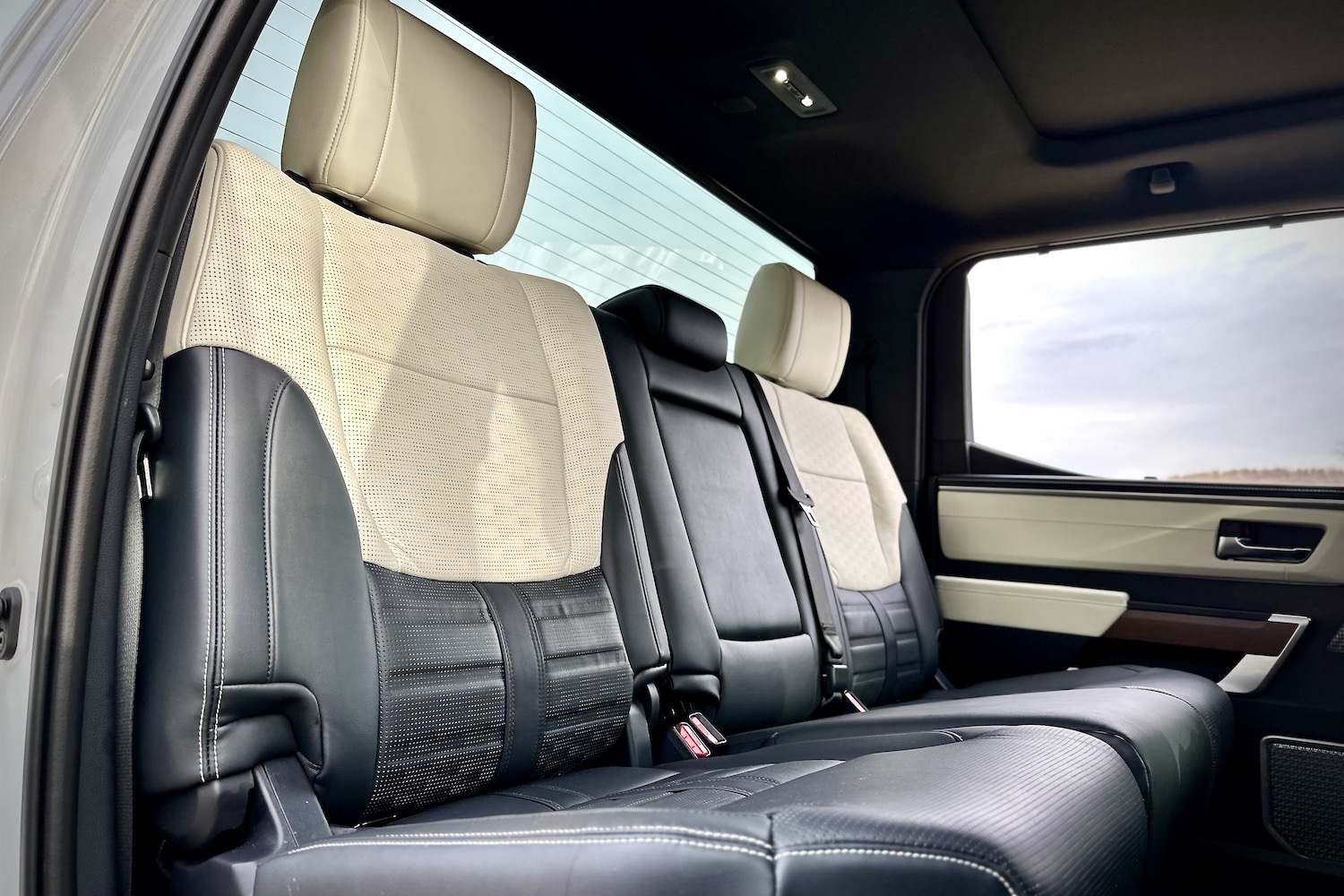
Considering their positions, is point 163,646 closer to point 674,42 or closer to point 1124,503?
point 674,42

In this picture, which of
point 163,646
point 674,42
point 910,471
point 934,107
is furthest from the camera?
point 910,471

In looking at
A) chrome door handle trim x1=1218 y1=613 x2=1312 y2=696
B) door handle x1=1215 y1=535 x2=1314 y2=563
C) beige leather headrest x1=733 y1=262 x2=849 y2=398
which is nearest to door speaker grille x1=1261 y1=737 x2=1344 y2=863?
chrome door handle trim x1=1218 y1=613 x2=1312 y2=696

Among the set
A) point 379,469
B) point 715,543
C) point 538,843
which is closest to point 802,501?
point 715,543

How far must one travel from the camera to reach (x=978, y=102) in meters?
2.49

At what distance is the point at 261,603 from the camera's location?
120 centimetres

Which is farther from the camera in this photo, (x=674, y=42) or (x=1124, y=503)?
(x=1124, y=503)

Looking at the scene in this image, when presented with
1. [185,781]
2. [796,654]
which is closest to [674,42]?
[796,654]

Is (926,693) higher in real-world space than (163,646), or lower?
lower

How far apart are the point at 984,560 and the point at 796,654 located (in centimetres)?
101

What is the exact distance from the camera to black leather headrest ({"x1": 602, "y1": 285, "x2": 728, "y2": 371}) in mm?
2268

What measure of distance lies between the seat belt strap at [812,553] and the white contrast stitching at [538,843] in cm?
156

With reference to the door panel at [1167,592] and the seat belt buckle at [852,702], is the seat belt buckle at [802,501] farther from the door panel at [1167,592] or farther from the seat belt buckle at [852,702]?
the door panel at [1167,592]

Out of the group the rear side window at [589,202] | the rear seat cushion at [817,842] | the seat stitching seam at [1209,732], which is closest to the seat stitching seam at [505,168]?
the rear side window at [589,202]

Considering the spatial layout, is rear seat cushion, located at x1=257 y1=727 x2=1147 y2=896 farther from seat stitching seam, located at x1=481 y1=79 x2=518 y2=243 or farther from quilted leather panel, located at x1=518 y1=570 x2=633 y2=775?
seat stitching seam, located at x1=481 y1=79 x2=518 y2=243
